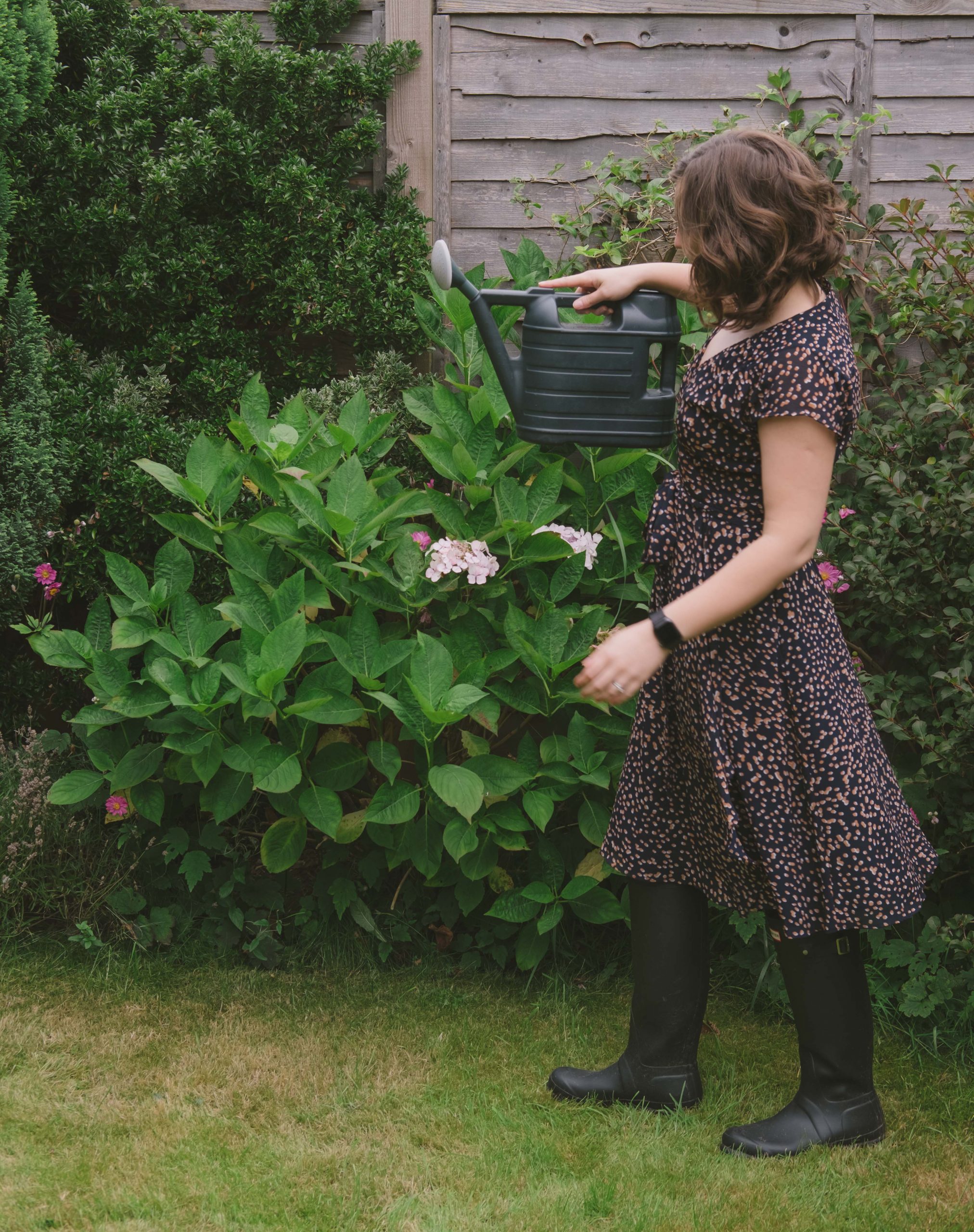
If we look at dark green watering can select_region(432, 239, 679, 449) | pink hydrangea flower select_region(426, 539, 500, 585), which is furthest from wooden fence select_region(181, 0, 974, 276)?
dark green watering can select_region(432, 239, 679, 449)

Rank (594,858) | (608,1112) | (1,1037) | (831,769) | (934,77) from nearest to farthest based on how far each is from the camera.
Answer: (831,769) → (608,1112) → (1,1037) → (594,858) → (934,77)

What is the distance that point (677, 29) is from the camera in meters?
3.09

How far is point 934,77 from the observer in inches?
121

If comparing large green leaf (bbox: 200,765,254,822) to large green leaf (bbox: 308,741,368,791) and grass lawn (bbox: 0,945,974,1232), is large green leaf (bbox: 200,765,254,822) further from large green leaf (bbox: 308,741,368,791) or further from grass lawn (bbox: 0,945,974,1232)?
grass lawn (bbox: 0,945,974,1232)

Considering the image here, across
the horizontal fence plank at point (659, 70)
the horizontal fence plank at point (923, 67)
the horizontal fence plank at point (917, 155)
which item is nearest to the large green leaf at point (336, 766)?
the horizontal fence plank at point (659, 70)

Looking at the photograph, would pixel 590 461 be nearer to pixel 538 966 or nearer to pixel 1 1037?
pixel 538 966

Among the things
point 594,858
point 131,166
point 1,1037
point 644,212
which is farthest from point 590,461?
point 1,1037

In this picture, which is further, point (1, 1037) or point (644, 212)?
point (644, 212)

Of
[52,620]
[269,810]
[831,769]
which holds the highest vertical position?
[831,769]

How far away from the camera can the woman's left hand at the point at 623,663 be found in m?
1.62

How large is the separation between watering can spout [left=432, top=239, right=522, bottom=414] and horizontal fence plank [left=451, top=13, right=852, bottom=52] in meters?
1.57

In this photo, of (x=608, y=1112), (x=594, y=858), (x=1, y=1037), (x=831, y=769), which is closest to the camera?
(x=831, y=769)

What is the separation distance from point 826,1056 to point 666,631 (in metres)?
0.95

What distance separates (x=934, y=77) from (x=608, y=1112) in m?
2.81
